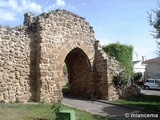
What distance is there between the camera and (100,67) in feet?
52.5

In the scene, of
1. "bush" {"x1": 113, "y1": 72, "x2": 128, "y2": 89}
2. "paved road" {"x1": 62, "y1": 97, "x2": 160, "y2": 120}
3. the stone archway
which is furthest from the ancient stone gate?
"paved road" {"x1": 62, "y1": 97, "x2": 160, "y2": 120}

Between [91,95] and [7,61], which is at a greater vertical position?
[7,61]

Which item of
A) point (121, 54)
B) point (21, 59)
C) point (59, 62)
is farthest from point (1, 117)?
point (121, 54)

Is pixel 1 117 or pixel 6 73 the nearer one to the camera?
pixel 1 117

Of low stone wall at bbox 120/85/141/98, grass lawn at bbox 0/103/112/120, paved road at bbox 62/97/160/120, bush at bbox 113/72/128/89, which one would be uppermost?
bush at bbox 113/72/128/89

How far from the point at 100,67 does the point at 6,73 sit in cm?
606

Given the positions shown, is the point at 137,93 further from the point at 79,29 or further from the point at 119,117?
the point at 119,117

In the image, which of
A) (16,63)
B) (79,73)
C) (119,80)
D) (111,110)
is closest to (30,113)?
(16,63)

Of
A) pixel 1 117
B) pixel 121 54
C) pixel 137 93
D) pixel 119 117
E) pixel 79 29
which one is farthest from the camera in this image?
pixel 121 54

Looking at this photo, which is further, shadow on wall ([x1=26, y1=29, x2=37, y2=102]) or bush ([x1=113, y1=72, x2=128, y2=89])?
bush ([x1=113, y1=72, x2=128, y2=89])

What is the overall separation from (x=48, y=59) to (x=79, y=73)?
14.0ft

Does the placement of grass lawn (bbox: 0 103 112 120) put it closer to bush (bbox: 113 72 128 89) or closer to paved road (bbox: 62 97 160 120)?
paved road (bbox: 62 97 160 120)

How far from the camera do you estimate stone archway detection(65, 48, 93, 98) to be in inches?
637

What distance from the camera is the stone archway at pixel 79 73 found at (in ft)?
53.1
